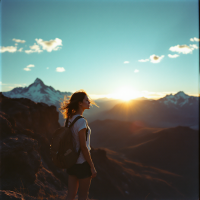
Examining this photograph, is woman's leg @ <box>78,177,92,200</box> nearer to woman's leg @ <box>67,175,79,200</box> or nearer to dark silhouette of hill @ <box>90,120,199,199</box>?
woman's leg @ <box>67,175,79,200</box>

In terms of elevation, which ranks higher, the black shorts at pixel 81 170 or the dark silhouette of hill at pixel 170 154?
the black shorts at pixel 81 170

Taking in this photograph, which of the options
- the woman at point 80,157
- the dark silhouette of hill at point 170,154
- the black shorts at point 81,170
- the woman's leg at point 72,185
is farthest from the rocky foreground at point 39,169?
the dark silhouette of hill at point 170,154

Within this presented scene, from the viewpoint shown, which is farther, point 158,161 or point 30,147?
point 158,161

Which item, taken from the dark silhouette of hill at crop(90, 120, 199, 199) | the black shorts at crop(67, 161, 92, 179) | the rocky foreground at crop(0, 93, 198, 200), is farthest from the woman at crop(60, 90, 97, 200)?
the dark silhouette of hill at crop(90, 120, 199, 199)

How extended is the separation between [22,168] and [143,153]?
221ft

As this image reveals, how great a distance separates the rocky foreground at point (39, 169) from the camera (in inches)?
284

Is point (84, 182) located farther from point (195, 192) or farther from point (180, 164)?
point (180, 164)

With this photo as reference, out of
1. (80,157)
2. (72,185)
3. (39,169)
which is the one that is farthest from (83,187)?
(39,169)

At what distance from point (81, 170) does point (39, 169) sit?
951 cm

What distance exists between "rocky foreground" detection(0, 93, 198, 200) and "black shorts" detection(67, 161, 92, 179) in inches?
91.5

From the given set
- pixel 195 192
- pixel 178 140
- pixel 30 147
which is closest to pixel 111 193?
pixel 30 147

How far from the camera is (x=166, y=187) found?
1599 inches

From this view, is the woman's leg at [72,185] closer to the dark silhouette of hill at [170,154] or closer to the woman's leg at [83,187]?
the woman's leg at [83,187]

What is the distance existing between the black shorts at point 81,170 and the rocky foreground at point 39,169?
232 cm
